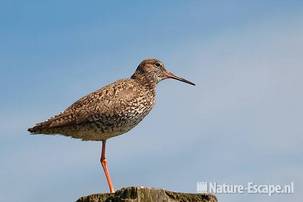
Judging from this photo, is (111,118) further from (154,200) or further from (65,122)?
(154,200)

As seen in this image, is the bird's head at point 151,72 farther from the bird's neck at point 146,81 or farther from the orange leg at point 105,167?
the orange leg at point 105,167

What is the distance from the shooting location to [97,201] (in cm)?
897

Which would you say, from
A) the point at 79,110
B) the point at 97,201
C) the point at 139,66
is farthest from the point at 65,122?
the point at 97,201

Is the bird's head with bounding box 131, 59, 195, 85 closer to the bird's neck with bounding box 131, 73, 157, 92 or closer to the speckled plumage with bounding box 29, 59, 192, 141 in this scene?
the bird's neck with bounding box 131, 73, 157, 92

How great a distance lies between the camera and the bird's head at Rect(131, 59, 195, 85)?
2044 centimetres

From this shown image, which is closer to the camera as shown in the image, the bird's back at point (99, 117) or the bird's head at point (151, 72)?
the bird's back at point (99, 117)

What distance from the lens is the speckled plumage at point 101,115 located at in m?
18.1

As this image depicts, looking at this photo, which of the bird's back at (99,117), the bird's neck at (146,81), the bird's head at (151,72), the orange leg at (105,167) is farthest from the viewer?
the bird's head at (151,72)

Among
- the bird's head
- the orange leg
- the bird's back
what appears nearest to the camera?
the bird's back

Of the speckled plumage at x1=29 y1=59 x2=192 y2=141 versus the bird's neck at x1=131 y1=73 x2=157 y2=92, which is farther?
the bird's neck at x1=131 y1=73 x2=157 y2=92

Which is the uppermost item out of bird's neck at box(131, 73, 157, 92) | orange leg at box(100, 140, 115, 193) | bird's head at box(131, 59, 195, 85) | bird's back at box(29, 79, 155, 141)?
bird's head at box(131, 59, 195, 85)

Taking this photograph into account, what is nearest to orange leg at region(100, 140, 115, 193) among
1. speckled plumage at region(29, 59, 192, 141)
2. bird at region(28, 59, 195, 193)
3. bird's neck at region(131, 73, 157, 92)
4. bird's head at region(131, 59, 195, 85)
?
bird at region(28, 59, 195, 193)

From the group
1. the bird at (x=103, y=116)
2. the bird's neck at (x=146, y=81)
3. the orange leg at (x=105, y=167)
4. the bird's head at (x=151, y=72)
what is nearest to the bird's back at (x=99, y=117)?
the bird at (x=103, y=116)

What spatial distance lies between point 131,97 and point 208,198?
32.9 ft
